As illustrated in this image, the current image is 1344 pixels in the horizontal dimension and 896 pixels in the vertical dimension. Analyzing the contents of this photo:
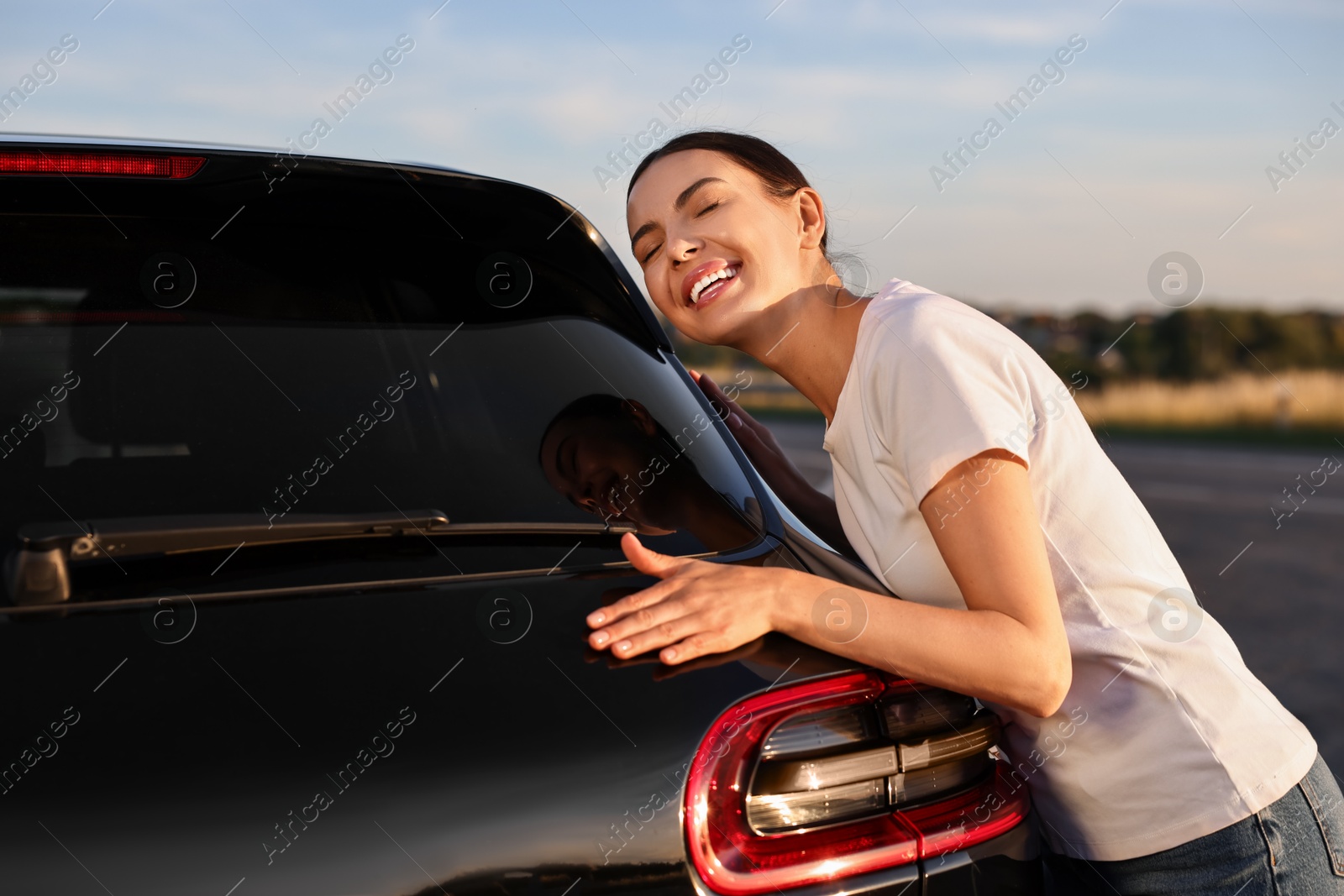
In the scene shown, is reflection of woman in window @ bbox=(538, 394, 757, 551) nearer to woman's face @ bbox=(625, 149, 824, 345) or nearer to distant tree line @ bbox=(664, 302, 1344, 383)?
woman's face @ bbox=(625, 149, 824, 345)

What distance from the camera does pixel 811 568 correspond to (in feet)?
6.28

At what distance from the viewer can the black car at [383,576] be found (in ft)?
4.33

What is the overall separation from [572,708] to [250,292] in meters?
0.95

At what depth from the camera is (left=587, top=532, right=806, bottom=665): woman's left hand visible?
1.59m

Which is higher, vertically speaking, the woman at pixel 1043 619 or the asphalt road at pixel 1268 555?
the woman at pixel 1043 619

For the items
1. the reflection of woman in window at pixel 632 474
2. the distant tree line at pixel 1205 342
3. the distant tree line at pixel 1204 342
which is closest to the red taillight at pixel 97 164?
the reflection of woman in window at pixel 632 474

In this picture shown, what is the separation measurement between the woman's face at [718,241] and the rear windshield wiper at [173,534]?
81cm

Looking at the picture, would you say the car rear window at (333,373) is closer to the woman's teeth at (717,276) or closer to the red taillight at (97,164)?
the red taillight at (97,164)

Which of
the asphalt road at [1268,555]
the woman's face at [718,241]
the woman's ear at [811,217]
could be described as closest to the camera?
the woman's face at [718,241]

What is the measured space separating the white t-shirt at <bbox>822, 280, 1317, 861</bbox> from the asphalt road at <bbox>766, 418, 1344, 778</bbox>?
103cm

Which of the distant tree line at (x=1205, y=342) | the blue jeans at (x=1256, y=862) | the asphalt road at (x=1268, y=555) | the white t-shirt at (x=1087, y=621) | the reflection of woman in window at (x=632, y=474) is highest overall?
the distant tree line at (x=1205, y=342)

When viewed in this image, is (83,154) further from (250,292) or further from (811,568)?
(811,568)

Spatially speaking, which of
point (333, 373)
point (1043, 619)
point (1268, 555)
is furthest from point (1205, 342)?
point (333, 373)

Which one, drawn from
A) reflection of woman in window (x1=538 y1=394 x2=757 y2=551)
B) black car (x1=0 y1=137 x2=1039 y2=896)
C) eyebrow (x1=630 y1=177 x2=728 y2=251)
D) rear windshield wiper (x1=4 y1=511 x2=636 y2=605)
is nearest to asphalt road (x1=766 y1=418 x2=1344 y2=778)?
eyebrow (x1=630 y1=177 x2=728 y2=251)
